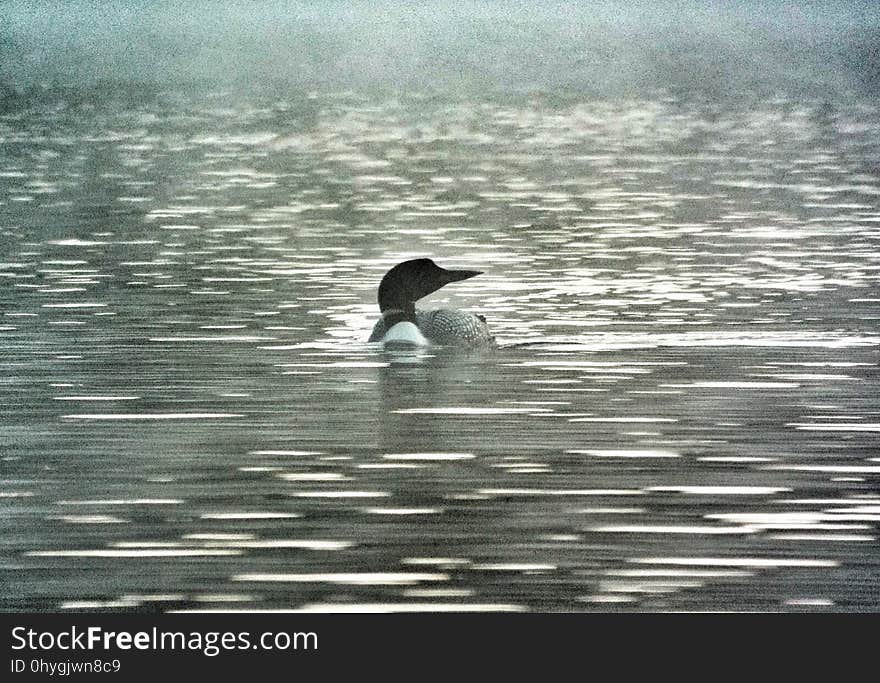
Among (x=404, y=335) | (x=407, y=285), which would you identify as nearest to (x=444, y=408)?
(x=404, y=335)

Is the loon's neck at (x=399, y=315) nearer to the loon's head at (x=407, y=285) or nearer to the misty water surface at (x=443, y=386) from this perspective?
the loon's head at (x=407, y=285)

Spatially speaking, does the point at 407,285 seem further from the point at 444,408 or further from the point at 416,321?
the point at 444,408

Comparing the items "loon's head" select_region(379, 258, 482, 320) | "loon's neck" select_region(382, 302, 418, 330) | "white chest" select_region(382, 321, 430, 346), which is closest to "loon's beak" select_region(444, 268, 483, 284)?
"loon's head" select_region(379, 258, 482, 320)

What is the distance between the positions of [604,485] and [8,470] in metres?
2.25

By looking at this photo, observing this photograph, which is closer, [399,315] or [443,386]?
[443,386]

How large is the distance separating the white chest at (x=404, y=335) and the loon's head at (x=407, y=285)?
10 cm

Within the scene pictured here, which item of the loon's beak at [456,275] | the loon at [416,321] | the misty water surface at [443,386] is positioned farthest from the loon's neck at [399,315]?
the loon's beak at [456,275]

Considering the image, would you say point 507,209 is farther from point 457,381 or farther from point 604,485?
point 604,485

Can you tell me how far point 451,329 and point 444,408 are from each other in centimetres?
194

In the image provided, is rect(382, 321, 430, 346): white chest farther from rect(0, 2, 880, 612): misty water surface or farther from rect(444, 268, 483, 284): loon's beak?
rect(444, 268, 483, 284): loon's beak

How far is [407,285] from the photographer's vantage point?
40.1ft

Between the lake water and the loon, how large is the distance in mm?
183

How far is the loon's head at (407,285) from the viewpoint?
12055mm

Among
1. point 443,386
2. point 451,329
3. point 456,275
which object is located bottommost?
point 443,386
